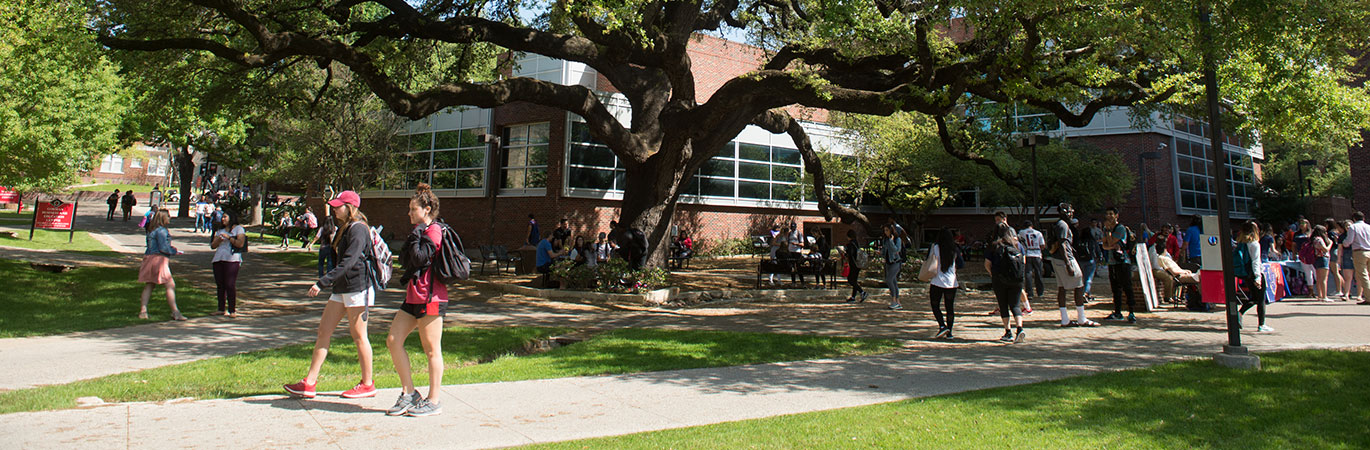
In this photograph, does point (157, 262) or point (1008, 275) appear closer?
point (1008, 275)

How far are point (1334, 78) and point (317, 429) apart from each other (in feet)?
55.3

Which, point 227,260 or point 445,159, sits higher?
point 445,159

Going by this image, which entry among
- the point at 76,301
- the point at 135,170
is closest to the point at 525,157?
the point at 76,301

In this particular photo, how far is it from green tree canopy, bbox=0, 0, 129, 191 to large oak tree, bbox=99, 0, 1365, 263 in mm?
741

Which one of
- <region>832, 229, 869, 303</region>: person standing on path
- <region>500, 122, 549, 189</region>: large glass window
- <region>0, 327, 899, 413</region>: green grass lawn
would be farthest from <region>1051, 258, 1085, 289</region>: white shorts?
<region>500, 122, 549, 189</region>: large glass window

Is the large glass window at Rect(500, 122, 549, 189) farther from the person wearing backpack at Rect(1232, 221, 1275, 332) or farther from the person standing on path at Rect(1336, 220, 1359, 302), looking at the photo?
the person standing on path at Rect(1336, 220, 1359, 302)

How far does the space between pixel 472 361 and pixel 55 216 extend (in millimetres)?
21454

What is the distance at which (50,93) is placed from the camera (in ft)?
59.8

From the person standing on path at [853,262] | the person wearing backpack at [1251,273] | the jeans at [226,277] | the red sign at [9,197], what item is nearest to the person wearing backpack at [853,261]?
the person standing on path at [853,262]

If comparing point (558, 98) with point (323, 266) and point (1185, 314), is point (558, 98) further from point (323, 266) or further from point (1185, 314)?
point (1185, 314)

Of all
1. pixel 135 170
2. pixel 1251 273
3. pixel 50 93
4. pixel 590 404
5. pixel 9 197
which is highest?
pixel 135 170

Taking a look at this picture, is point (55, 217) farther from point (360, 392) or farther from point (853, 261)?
point (853, 261)

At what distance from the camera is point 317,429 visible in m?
4.46

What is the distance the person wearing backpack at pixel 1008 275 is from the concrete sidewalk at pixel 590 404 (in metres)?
0.44
